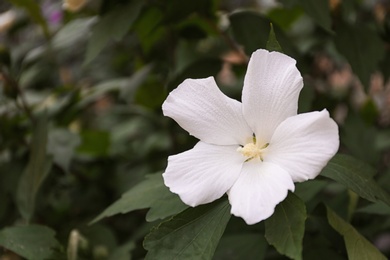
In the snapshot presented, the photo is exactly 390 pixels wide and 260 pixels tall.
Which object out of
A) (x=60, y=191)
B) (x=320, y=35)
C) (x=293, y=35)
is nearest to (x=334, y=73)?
(x=293, y=35)

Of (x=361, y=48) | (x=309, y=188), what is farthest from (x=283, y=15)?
(x=309, y=188)

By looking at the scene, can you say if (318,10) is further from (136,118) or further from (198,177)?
(136,118)

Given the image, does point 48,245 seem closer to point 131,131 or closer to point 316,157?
point 316,157

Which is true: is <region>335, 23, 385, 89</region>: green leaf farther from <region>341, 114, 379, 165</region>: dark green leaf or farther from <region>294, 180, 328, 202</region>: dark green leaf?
<region>294, 180, 328, 202</region>: dark green leaf

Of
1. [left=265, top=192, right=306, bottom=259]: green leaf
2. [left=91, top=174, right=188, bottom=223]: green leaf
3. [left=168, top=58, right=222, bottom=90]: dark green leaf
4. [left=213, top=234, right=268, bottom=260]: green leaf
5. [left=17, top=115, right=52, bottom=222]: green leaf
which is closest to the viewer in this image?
[left=265, top=192, right=306, bottom=259]: green leaf

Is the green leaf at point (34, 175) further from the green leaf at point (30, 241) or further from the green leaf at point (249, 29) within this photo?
the green leaf at point (249, 29)

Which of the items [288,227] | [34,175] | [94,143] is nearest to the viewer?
[288,227]

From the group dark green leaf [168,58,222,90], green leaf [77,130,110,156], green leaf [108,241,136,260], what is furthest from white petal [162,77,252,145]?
green leaf [77,130,110,156]
